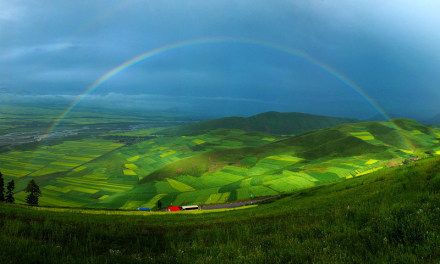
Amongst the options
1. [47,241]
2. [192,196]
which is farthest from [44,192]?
[47,241]

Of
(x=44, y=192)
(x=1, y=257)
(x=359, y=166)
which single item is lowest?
(x=44, y=192)

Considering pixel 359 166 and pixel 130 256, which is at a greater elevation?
pixel 130 256

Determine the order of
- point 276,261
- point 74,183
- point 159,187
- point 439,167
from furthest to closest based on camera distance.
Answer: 1. point 74,183
2. point 159,187
3. point 439,167
4. point 276,261

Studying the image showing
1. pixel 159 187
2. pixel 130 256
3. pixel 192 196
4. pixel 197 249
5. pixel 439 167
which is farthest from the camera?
pixel 159 187

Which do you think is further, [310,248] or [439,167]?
[439,167]

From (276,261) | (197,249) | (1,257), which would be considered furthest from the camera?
(197,249)

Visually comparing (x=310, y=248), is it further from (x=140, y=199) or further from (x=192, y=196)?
(x=140, y=199)

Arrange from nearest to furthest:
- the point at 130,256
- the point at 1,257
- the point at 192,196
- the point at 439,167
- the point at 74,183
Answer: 1. the point at 1,257
2. the point at 130,256
3. the point at 439,167
4. the point at 192,196
5. the point at 74,183

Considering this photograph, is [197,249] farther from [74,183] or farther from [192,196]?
[74,183]

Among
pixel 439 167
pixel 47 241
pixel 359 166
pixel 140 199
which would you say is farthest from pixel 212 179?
pixel 47 241
